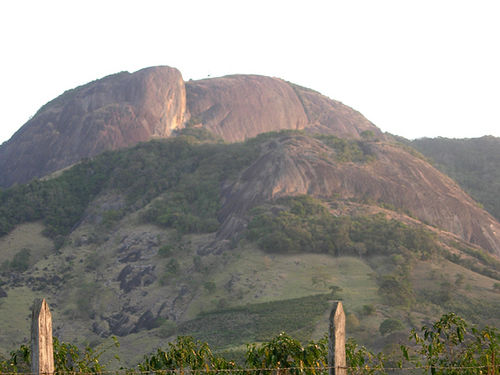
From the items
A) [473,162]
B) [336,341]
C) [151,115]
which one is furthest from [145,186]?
[336,341]

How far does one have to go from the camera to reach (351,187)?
144 feet

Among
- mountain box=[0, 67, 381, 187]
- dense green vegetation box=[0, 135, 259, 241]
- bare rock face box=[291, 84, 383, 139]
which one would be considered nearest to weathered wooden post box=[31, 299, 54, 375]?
dense green vegetation box=[0, 135, 259, 241]

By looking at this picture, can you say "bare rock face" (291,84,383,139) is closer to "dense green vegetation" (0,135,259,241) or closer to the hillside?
the hillside

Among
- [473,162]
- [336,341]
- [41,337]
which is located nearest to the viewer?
[41,337]

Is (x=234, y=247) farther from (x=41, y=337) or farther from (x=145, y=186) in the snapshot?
(x=41, y=337)

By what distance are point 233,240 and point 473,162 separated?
118ft

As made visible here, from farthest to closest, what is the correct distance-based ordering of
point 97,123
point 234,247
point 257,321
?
point 97,123
point 234,247
point 257,321

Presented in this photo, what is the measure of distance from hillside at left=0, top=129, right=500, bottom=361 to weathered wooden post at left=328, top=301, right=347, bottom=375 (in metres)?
18.9

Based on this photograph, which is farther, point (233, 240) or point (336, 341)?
point (233, 240)

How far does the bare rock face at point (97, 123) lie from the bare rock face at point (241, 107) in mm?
3364

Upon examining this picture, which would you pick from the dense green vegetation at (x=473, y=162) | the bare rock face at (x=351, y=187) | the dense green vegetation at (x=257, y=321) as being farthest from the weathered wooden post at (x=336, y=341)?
the dense green vegetation at (x=473, y=162)

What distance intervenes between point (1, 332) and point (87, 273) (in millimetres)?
7718

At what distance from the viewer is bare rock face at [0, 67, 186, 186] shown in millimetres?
59375

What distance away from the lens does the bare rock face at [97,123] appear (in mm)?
59375
